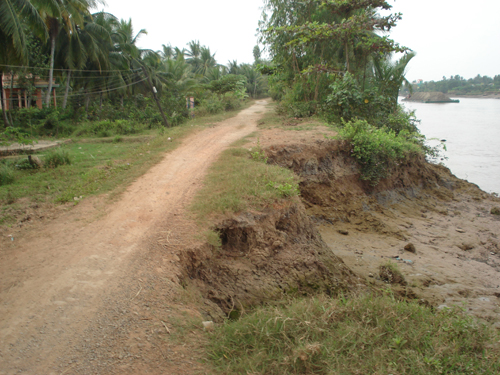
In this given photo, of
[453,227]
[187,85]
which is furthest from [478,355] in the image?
[187,85]

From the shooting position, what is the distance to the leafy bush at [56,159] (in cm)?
874

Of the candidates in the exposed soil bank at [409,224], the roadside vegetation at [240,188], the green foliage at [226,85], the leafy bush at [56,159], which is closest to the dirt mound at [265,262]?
the roadside vegetation at [240,188]

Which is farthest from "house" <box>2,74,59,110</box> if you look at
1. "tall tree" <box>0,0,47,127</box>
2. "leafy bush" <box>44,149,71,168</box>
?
"leafy bush" <box>44,149,71,168</box>

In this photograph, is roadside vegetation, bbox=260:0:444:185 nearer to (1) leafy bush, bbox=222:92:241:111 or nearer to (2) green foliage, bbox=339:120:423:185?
(2) green foliage, bbox=339:120:423:185

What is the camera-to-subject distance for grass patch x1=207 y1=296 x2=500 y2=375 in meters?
2.94

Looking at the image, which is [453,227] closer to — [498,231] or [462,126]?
[498,231]

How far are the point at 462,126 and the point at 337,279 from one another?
108ft

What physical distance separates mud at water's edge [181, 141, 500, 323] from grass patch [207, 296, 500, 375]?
1.21 metres

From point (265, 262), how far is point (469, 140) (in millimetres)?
26707

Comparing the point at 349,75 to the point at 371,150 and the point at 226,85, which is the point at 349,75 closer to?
the point at 371,150

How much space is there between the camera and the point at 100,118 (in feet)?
66.0

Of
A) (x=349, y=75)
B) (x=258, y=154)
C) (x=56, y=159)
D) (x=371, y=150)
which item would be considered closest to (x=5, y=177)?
(x=56, y=159)

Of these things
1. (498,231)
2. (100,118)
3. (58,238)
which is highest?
(100,118)

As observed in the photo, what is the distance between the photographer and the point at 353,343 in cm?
318
